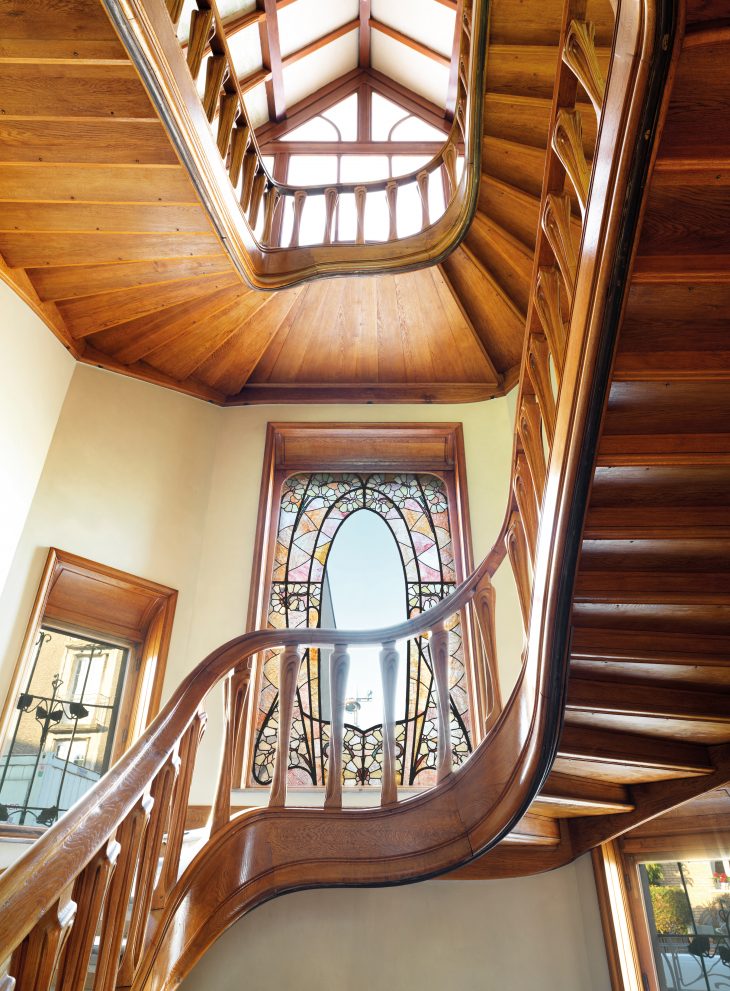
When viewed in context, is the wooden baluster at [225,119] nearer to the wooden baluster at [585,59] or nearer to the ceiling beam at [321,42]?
the wooden baluster at [585,59]

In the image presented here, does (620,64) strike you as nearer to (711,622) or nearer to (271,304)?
(711,622)

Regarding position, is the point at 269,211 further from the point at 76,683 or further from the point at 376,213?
the point at 76,683

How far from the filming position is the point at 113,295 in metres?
3.89

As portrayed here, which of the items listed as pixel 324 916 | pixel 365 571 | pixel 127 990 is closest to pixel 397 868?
pixel 324 916

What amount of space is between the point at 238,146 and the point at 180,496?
2.06 metres

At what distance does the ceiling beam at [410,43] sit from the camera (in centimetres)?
585

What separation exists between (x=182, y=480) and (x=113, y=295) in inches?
46.7

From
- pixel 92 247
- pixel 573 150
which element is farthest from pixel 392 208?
pixel 573 150

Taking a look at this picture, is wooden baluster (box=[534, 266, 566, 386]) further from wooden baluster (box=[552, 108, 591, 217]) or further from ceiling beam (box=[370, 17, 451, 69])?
ceiling beam (box=[370, 17, 451, 69])

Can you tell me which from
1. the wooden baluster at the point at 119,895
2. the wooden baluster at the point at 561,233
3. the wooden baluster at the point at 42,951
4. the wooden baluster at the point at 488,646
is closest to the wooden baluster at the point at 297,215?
the wooden baluster at the point at 561,233

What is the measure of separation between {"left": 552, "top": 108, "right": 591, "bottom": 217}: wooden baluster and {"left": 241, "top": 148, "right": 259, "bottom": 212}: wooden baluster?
2.44 metres

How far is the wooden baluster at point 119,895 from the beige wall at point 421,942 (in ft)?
4.28

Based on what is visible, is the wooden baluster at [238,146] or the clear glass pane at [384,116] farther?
the clear glass pane at [384,116]

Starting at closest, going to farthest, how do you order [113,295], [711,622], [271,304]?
1. [711,622]
2. [113,295]
3. [271,304]
